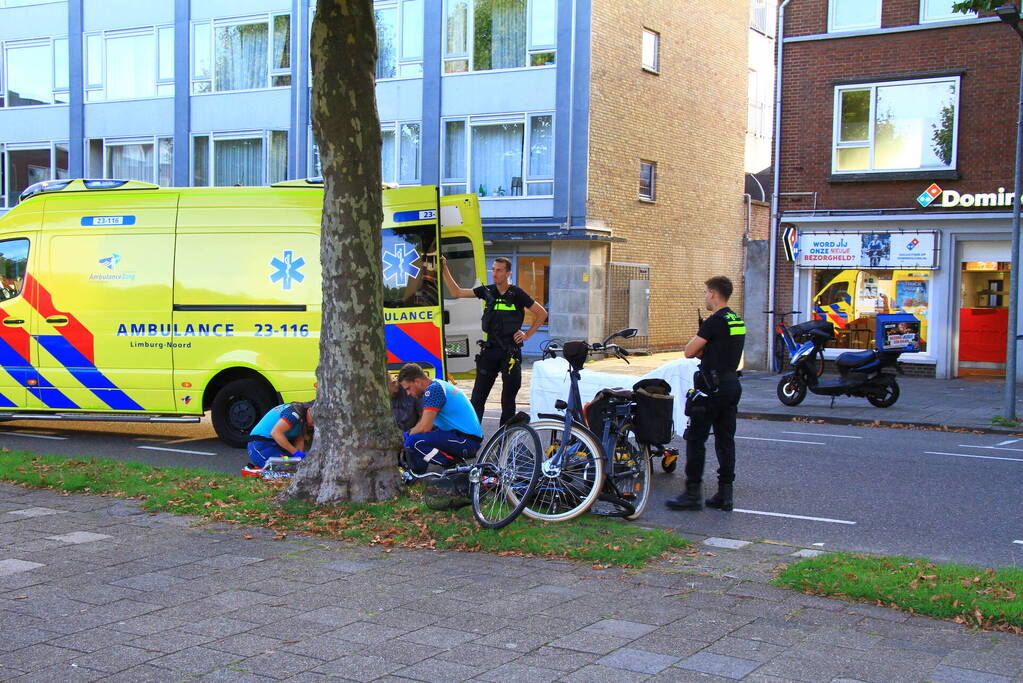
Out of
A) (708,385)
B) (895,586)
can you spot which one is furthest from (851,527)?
(895,586)

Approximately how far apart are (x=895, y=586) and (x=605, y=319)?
67.8 ft

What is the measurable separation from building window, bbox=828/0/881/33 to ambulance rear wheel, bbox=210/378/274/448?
14.6 meters

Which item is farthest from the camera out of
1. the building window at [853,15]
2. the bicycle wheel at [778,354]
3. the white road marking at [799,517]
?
the bicycle wheel at [778,354]

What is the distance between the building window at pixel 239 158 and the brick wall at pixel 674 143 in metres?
9.12

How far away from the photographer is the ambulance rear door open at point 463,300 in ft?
41.9

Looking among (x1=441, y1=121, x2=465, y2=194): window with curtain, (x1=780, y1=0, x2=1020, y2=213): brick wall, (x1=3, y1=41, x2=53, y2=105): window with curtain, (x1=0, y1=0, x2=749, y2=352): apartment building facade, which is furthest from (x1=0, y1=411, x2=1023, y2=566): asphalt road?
(x1=3, y1=41, x2=53, y2=105): window with curtain

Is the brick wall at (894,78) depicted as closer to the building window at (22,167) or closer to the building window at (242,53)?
the building window at (242,53)

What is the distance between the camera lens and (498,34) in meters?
26.0

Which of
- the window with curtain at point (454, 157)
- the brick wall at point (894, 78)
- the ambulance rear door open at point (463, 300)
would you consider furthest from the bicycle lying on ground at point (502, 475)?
the window with curtain at point (454, 157)

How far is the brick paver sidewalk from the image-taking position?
176 inches

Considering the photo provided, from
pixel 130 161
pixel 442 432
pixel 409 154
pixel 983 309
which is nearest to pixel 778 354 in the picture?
pixel 983 309

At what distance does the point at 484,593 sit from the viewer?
18.4 feet

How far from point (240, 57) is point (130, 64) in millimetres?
3721

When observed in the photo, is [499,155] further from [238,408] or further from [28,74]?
[238,408]
